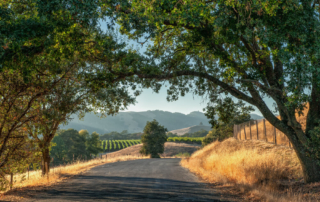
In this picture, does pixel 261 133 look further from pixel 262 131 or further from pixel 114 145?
pixel 114 145

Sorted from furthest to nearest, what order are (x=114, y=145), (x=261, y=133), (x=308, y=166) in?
(x=114, y=145)
(x=261, y=133)
(x=308, y=166)

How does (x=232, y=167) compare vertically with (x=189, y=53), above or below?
below

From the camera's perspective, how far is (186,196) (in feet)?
27.1

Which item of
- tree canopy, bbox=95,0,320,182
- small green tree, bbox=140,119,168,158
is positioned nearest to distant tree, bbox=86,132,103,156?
small green tree, bbox=140,119,168,158

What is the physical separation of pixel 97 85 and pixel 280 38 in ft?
22.1

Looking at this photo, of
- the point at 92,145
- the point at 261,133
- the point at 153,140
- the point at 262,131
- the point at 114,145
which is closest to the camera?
the point at 262,131

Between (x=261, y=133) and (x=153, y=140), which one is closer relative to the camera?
(x=261, y=133)

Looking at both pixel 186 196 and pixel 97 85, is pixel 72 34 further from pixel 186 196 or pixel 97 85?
pixel 186 196

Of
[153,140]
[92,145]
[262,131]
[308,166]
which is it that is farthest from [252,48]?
[92,145]

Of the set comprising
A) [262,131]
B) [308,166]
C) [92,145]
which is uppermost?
[262,131]

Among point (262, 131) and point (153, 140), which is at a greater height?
point (262, 131)

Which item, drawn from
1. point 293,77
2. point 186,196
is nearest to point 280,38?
point 293,77

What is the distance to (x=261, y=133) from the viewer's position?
72.6 ft

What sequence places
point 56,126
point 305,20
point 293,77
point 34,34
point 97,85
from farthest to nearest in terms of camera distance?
point 56,126, point 97,85, point 305,20, point 34,34, point 293,77
